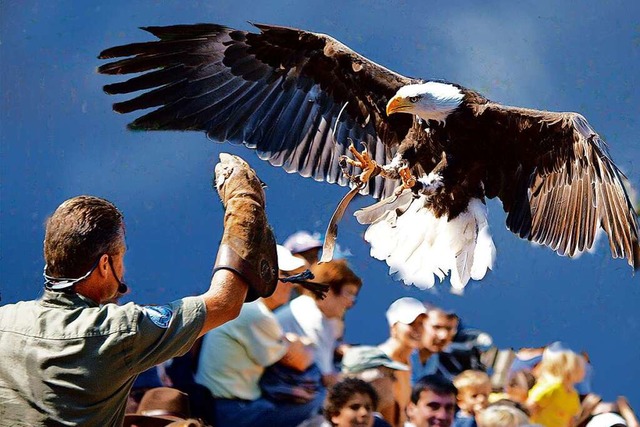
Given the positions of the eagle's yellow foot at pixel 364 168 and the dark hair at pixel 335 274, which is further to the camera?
the eagle's yellow foot at pixel 364 168

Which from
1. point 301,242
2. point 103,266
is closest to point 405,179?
point 301,242

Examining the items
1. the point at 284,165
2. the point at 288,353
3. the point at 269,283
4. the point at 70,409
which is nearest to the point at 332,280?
the point at 288,353

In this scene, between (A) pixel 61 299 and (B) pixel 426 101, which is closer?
(A) pixel 61 299

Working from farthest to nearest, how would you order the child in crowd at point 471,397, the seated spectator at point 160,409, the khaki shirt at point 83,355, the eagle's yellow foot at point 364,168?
the eagle's yellow foot at point 364,168 < the child in crowd at point 471,397 < the seated spectator at point 160,409 < the khaki shirt at point 83,355

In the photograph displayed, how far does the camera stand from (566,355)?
10.5 ft

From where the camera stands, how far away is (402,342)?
3322 mm

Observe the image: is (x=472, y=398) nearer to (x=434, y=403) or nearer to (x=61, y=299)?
(x=434, y=403)

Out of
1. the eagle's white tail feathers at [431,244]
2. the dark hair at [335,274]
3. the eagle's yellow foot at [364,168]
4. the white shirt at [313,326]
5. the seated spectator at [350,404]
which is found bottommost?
the seated spectator at [350,404]

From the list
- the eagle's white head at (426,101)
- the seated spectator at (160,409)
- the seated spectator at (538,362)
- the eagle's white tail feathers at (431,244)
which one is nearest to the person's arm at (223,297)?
the seated spectator at (160,409)

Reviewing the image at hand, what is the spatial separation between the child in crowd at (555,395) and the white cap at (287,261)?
906 mm

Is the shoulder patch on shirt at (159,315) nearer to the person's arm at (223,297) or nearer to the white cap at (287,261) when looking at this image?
the person's arm at (223,297)

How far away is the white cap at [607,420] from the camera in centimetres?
312

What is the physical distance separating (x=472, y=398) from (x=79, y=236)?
201 cm

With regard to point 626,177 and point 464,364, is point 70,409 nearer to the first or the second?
point 464,364
